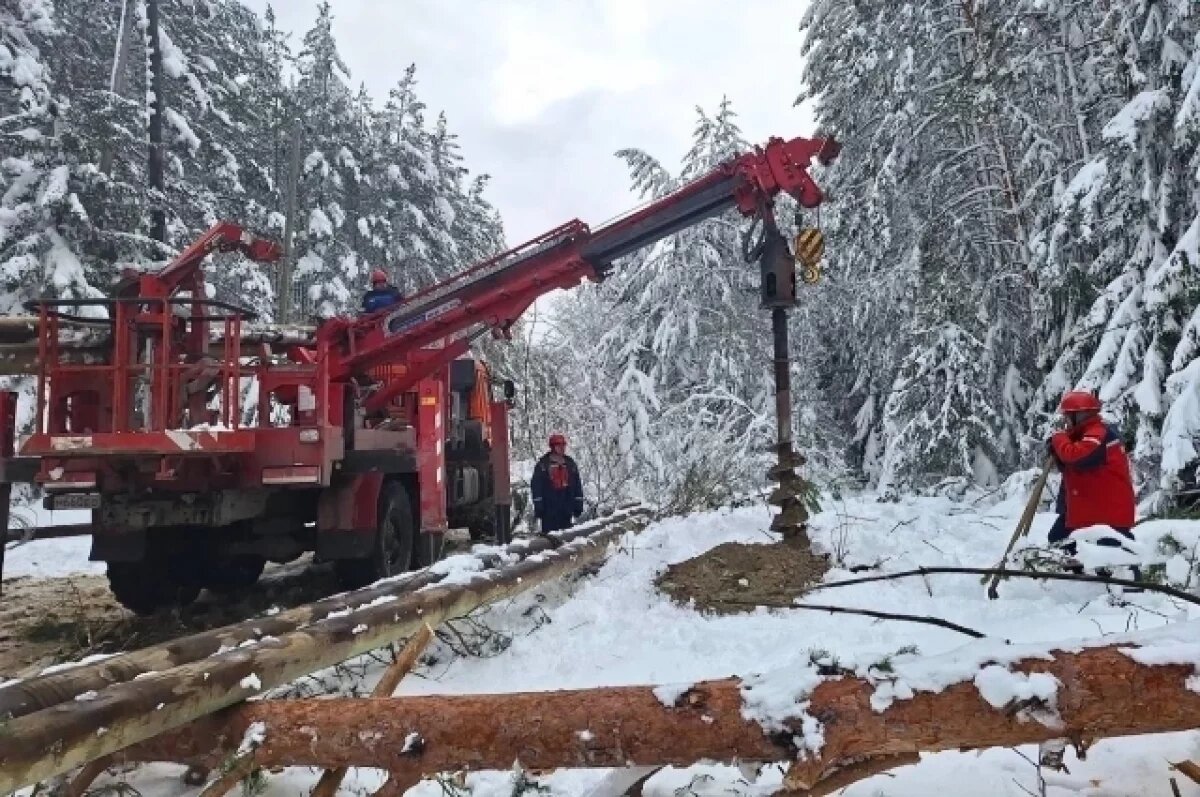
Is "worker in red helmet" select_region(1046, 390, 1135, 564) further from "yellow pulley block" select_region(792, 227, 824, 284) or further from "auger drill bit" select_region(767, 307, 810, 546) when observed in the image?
"yellow pulley block" select_region(792, 227, 824, 284)

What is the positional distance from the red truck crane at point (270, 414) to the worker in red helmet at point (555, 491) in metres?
1.51

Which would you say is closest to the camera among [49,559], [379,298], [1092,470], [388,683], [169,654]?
[388,683]

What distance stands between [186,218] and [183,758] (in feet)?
63.8

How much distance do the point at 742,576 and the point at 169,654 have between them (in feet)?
13.9

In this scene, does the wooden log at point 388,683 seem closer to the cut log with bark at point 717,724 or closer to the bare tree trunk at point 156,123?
the cut log with bark at point 717,724

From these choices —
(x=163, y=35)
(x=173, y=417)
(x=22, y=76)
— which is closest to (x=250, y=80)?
(x=163, y=35)

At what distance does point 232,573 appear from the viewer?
9.16 meters

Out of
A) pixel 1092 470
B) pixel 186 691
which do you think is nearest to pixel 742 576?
pixel 1092 470

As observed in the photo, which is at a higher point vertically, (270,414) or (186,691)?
(270,414)

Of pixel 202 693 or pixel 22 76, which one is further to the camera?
pixel 22 76

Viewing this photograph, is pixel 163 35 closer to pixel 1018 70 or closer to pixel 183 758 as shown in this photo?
pixel 1018 70

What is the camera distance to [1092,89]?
1403 cm

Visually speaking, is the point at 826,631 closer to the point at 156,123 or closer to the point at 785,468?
the point at 785,468

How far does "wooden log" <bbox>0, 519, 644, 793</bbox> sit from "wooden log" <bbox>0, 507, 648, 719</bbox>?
18 cm
